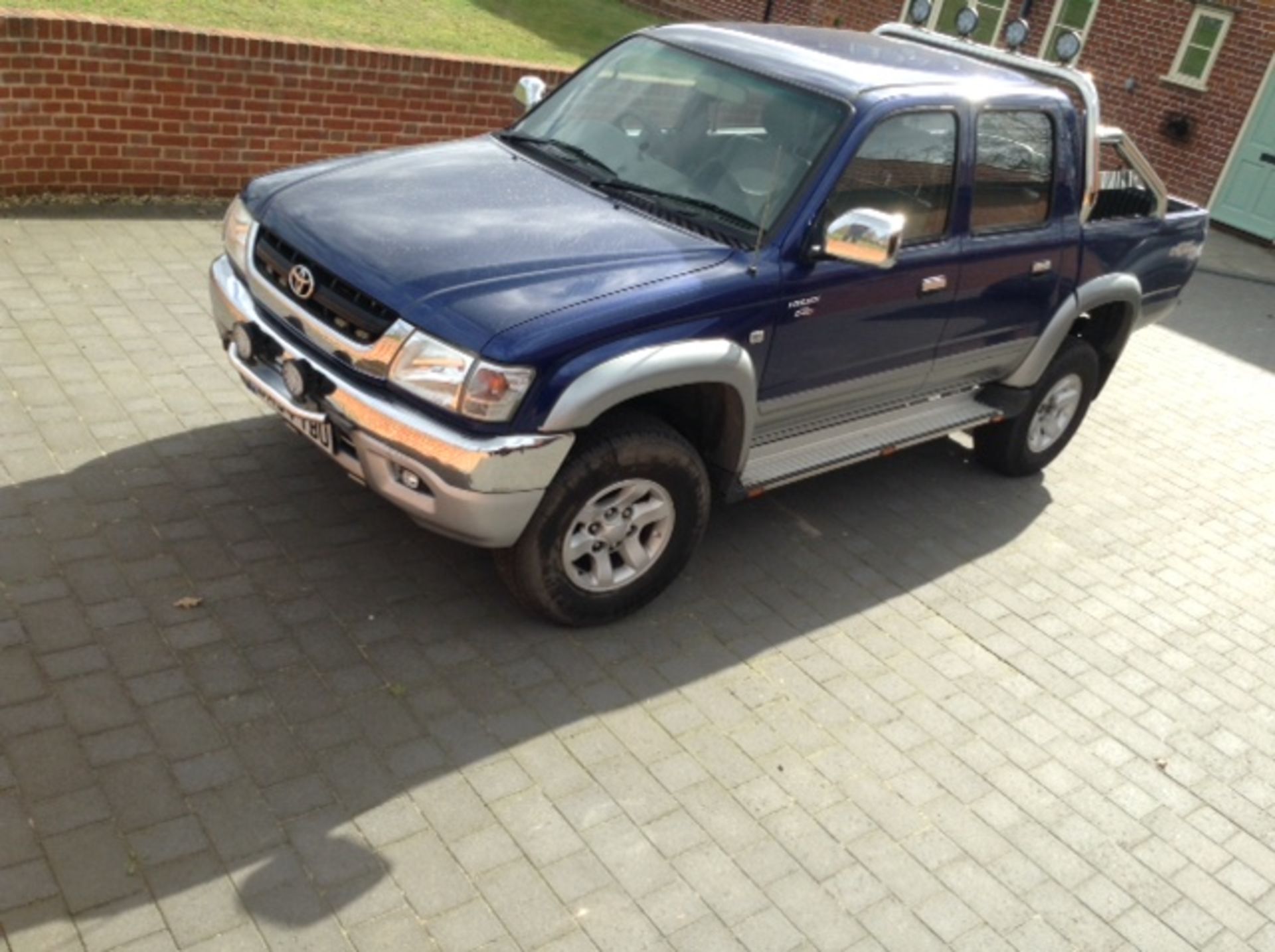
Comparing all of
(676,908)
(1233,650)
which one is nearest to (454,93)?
(1233,650)

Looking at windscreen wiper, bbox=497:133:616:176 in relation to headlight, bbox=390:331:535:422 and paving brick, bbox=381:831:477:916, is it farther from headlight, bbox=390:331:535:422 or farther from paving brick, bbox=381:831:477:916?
paving brick, bbox=381:831:477:916

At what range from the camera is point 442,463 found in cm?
408

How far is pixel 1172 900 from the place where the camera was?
4098 millimetres

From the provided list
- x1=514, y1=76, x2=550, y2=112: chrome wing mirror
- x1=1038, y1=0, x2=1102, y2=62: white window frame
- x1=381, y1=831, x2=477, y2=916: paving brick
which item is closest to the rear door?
x1=514, y1=76, x2=550, y2=112: chrome wing mirror

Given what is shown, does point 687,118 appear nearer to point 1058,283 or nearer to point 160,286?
point 1058,283

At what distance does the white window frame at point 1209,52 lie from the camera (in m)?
14.7

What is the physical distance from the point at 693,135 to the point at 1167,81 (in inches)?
493

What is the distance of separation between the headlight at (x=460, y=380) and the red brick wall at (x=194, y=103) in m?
4.73

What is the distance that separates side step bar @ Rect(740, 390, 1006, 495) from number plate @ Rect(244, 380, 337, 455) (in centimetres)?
163

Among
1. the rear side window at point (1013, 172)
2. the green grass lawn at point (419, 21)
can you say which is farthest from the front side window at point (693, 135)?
the green grass lawn at point (419, 21)

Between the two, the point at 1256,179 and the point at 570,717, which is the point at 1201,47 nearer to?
the point at 1256,179

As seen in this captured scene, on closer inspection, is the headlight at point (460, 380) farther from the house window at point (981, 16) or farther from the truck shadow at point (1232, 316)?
the house window at point (981, 16)

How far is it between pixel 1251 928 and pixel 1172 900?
0.83 ft

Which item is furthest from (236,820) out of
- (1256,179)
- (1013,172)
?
(1256,179)
